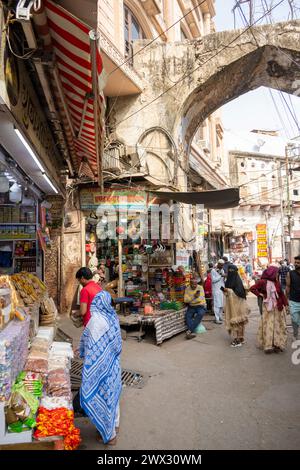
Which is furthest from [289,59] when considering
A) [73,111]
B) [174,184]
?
[73,111]

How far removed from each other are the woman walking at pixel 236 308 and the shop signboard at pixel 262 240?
2117cm

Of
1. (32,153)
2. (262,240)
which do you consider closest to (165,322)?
A: (32,153)

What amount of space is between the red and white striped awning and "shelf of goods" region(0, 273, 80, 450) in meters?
2.17

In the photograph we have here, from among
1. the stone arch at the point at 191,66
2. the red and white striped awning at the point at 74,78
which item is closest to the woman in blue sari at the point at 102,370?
the red and white striped awning at the point at 74,78

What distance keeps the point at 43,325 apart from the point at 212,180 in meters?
14.8

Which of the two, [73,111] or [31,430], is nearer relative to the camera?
[31,430]

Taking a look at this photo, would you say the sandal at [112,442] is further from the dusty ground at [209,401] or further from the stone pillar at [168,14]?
the stone pillar at [168,14]

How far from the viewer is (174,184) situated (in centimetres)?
1057

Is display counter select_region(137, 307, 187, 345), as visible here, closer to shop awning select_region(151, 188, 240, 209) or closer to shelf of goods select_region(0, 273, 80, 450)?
shop awning select_region(151, 188, 240, 209)

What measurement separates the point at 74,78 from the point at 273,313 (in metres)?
4.90

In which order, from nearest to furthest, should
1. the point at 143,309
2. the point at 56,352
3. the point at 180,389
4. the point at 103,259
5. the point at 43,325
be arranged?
the point at 56,352 < the point at 180,389 < the point at 43,325 < the point at 143,309 < the point at 103,259

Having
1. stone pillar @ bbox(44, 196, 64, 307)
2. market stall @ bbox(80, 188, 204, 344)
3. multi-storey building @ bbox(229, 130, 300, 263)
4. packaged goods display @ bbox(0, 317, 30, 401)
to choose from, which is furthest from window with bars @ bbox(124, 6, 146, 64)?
multi-storey building @ bbox(229, 130, 300, 263)

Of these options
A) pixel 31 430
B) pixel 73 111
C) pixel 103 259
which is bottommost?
pixel 31 430
